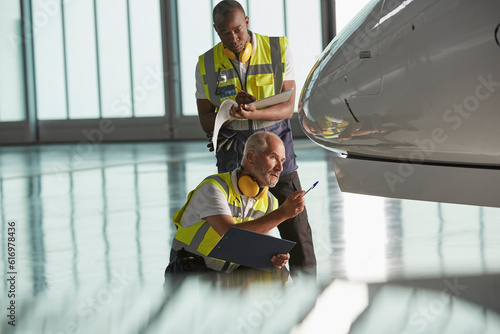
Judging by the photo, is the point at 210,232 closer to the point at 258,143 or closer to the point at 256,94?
the point at 258,143

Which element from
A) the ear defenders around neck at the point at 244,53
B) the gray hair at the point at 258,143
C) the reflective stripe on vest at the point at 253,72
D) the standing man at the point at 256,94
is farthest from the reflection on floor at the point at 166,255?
the ear defenders around neck at the point at 244,53

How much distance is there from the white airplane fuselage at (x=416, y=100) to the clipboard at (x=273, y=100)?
2.65 feet

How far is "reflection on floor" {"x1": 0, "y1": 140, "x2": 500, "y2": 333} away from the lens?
10.9ft

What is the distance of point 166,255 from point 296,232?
1.67 meters

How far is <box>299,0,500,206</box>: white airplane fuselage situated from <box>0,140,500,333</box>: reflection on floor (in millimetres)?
780

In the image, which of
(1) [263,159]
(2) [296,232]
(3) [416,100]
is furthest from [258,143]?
(3) [416,100]

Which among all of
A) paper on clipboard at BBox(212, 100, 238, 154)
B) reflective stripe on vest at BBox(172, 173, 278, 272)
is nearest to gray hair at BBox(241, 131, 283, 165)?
reflective stripe on vest at BBox(172, 173, 278, 272)

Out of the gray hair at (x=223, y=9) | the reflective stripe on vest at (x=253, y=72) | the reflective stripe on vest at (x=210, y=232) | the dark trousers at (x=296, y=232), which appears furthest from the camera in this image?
the reflective stripe on vest at (x=253, y=72)

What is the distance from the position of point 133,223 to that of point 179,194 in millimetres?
1724

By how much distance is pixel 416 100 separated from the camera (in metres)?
2.46

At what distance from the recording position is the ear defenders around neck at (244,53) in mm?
3863

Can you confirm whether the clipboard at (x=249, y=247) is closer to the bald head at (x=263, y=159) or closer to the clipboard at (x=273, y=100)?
the bald head at (x=263, y=159)

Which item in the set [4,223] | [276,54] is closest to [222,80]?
[276,54]

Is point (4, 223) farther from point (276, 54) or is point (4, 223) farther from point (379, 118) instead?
point (379, 118)
